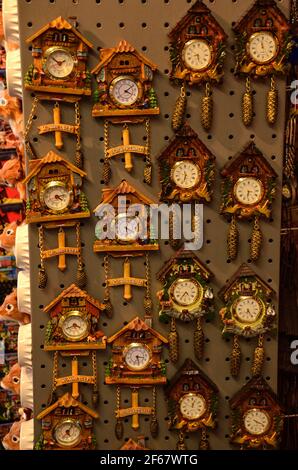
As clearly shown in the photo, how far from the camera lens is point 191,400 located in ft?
4.49

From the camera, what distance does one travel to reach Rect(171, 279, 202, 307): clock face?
1.32 metres

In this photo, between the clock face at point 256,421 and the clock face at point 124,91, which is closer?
the clock face at point 124,91

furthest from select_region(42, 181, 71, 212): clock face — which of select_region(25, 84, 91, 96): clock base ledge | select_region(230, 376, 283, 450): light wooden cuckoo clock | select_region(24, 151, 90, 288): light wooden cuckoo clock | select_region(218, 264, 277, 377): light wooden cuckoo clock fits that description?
select_region(230, 376, 283, 450): light wooden cuckoo clock

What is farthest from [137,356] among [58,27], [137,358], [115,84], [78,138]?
[58,27]

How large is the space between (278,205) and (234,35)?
0.42 meters

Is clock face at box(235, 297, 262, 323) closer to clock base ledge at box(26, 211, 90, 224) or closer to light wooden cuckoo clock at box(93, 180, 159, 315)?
light wooden cuckoo clock at box(93, 180, 159, 315)

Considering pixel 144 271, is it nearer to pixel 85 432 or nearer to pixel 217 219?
pixel 217 219

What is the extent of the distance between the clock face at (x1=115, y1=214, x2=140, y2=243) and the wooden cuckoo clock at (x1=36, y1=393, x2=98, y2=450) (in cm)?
43

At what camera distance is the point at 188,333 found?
1359 mm

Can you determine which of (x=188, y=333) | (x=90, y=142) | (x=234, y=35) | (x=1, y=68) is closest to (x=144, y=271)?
(x=188, y=333)

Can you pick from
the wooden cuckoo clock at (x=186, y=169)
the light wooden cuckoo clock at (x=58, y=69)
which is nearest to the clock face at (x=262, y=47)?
the wooden cuckoo clock at (x=186, y=169)

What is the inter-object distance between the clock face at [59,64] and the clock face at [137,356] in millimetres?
675

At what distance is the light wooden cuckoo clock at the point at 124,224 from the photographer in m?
1.28

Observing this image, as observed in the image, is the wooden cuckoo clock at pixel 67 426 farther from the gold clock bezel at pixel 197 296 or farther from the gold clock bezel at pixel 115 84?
the gold clock bezel at pixel 115 84
